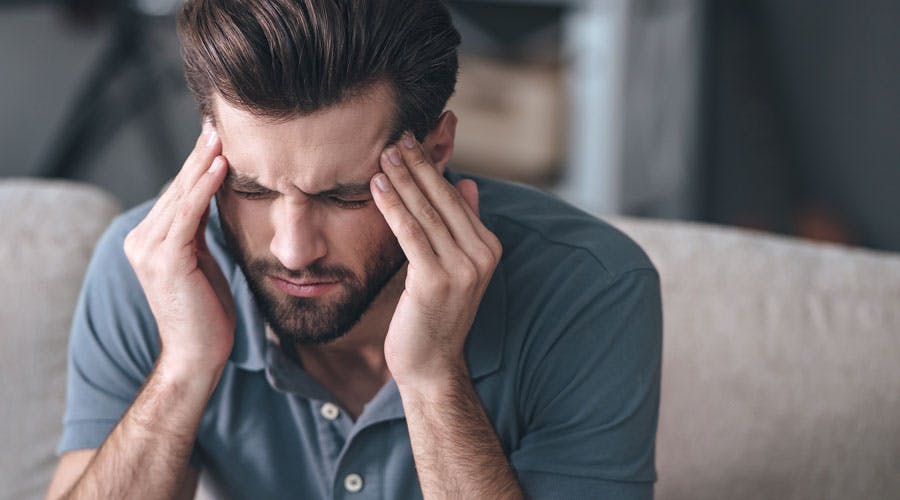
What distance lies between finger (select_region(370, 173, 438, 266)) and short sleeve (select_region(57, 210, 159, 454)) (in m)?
0.42

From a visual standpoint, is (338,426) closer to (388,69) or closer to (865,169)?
(388,69)

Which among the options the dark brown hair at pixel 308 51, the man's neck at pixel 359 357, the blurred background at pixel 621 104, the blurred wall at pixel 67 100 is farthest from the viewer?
the blurred wall at pixel 67 100

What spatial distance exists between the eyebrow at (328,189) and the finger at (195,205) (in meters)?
0.02

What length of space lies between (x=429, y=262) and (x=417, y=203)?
71 millimetres

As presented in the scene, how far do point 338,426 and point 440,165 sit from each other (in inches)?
14.8

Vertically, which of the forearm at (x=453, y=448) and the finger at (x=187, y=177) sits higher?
the finger at (x=187, y=177)

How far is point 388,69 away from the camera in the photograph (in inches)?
45.3

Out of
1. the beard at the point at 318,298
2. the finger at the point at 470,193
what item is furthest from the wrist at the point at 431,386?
the finger at the point at 470,193

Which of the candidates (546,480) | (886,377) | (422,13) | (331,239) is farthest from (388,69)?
(886,377)

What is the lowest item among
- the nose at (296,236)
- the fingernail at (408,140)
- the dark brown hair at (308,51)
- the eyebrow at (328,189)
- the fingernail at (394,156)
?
the nose at (296,236)

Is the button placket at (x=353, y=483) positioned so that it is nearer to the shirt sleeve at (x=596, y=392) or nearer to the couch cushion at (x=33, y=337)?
the shirt sleeve at (x=596, y=392)

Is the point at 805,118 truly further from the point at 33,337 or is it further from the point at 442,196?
the point at 33,337

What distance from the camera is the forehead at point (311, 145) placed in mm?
1110

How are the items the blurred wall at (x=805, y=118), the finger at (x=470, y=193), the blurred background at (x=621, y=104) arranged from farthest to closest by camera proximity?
the blurred background at (x=621, y=104) < the blurred wall at (x=805, y=118) < the finger at (x=470, y=193)
